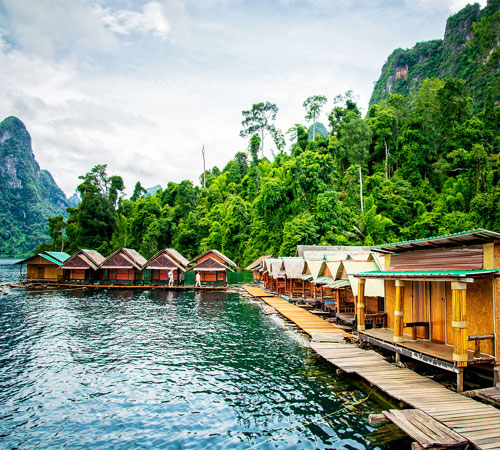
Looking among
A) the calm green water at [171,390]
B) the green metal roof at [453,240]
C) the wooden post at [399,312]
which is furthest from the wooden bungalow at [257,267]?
→ the wooden post at [399,312]

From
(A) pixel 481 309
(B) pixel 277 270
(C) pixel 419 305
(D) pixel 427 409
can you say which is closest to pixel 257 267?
(B) pixel 277 270

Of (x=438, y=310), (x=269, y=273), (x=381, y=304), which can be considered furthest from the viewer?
(x=269, y=273)

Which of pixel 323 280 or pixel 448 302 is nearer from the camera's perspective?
pixel 448 302

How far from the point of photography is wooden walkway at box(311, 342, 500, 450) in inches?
304

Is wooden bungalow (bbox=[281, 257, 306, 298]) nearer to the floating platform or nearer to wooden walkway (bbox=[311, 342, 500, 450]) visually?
the floating platform

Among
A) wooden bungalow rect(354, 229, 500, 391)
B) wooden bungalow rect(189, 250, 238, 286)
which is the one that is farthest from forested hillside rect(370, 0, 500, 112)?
wooden bungalow rect(354, 229, 500, 391)

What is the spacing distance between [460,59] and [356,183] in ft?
156

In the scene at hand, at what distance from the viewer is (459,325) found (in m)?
10.1

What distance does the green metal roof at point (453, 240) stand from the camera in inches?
410

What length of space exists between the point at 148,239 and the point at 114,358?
68130 millimetres

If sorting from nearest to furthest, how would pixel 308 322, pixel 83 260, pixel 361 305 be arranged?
pixel 361 305 < pixel 308 322 < pixel 83 260

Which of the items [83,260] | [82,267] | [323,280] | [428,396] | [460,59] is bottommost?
[428,396]

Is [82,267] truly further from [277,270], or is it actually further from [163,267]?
[277,270]

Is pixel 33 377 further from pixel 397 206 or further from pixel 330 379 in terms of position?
pixel 397 206
